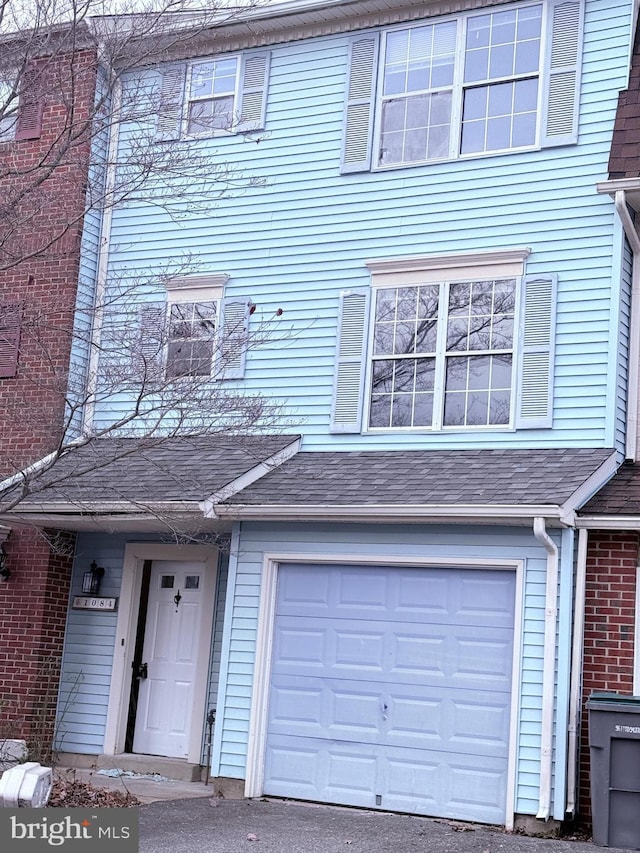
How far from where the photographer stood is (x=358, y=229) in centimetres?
1246

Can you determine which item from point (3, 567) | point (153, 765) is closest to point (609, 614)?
point (153, 765)

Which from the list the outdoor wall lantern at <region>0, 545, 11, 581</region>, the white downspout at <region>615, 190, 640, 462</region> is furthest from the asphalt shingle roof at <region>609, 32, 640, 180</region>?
the outdoor wall lantern at <region>0, 545, 11, 581</region>

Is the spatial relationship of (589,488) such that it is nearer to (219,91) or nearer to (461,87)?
(461,87)

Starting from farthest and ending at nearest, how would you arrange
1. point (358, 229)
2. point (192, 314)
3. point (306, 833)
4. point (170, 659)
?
1. point (192, 314)
2. point (170, 659)
3. point (358, 229)
4. point (306, 833)

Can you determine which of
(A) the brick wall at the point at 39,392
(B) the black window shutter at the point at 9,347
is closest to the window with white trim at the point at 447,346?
(A) the brick wall at the point at 39,392

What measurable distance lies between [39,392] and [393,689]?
5.61 meters

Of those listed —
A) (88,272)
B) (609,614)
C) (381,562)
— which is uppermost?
(88,272)

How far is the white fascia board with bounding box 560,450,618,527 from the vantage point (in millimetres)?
9594

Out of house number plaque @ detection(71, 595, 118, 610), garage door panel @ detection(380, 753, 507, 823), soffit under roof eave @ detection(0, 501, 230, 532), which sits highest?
soffit under roof eave @ detection(0, 501, 230, 532)

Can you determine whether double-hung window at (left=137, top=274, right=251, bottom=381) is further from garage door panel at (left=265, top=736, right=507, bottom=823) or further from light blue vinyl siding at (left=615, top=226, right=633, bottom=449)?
garage door panel at (left=265, top=736, right=507, bottom=823)

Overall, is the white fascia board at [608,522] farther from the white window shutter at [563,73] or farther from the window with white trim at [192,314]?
the window with white trim at [192,314]

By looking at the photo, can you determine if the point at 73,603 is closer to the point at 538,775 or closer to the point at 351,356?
the point at 351,356

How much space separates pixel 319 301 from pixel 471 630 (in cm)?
411

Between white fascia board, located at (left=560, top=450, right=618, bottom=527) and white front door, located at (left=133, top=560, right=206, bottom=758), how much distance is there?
177 inches
